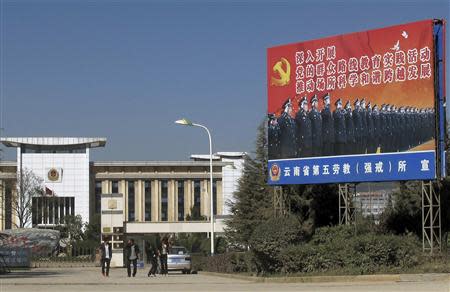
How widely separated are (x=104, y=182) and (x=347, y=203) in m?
102

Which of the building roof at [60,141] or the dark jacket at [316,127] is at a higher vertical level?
the building roof at [60,141]

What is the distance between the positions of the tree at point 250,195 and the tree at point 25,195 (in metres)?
52.8

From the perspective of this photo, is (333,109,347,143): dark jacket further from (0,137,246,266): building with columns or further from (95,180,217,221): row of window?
(95,180,217,221): row of window

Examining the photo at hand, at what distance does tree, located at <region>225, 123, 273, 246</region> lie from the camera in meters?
46.3

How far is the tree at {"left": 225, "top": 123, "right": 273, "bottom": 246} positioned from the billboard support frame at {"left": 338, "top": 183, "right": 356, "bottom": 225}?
9.07 m

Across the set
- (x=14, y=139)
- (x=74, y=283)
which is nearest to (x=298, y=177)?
(x=74, y=283)

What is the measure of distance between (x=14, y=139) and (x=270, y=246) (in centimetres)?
10055

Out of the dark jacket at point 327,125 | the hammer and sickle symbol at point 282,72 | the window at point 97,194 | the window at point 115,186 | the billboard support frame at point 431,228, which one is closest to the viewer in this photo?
the billboard support frame at point 431,228

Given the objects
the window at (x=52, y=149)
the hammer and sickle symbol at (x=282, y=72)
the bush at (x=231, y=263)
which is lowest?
the bush at (x=231, y=263)

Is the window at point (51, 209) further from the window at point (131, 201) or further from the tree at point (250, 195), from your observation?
the tree at point (250, 195)

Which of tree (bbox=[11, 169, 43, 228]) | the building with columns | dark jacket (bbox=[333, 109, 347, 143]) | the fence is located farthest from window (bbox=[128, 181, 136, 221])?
dark jacket (bbox=[333, 109, 347, 143])

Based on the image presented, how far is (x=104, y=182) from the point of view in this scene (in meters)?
133

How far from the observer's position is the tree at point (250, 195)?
46.3 meters

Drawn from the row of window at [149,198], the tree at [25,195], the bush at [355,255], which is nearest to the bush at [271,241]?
the bush at [355,255]
